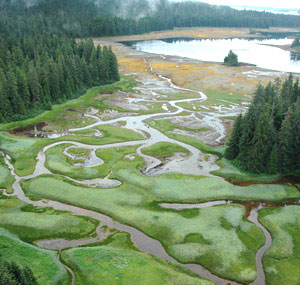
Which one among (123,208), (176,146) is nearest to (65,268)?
(123,208)

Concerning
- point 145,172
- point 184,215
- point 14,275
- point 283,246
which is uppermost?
point 14,275

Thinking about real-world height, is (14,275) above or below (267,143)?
below

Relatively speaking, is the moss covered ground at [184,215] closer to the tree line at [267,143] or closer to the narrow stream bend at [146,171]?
the narrow stream bend at [146,171]

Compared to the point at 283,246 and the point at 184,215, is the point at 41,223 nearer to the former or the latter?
the point at 184,215

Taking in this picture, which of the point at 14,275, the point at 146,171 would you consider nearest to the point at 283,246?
the point at 146,171

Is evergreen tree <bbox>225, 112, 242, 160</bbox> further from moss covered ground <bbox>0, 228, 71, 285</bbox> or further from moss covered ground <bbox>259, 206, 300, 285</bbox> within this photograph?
moss covered ground <bbox>0, 228, 71, 285</bbox>

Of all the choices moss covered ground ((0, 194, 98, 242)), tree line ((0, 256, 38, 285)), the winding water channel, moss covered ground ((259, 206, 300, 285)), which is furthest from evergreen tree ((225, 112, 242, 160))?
tree line ((0, 256, 38, 285))

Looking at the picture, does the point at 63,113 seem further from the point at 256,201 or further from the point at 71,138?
the point at 256,201

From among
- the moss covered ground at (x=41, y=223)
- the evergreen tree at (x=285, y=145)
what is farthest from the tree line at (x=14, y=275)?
the evergreen tree at (x=285, y=145)
